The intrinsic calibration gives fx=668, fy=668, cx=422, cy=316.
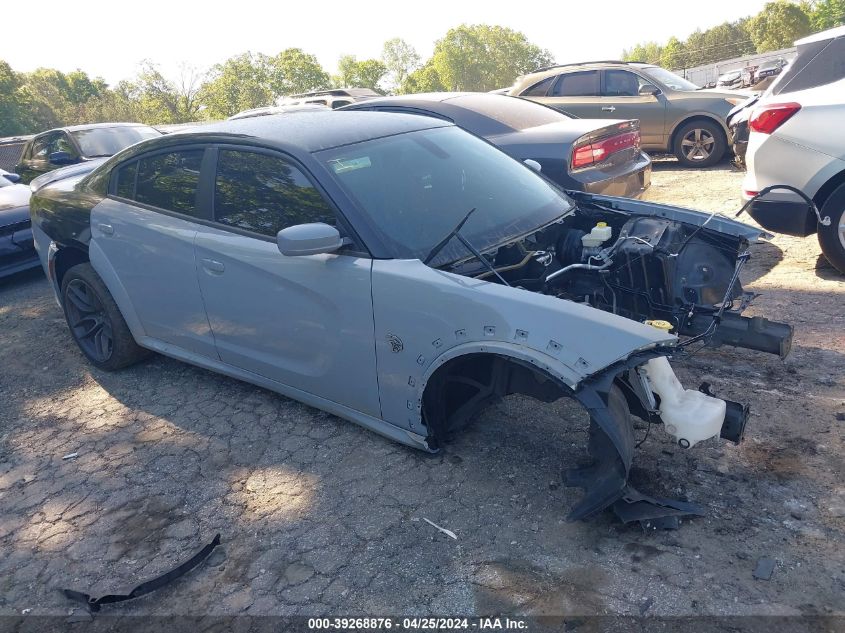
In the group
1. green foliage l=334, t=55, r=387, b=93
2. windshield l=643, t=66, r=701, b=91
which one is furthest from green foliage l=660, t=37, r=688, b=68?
windshield l=643, t=66, r=701, b=91

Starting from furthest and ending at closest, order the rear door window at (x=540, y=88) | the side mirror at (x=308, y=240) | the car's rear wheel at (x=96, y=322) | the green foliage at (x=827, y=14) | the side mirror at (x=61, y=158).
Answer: the green foliage at (x=827, y=14), the rear door window at (x=540, y=88), the side mirror at (x=61, y=158), the car's rear wheel at (x=96, y=322), the side mirror at (x=308, y=240)

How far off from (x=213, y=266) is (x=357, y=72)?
228ft

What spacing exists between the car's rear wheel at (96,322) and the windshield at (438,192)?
208cm

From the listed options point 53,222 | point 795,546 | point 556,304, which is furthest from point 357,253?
point 53,222

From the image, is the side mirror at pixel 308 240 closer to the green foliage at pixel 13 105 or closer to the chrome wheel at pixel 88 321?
the chrome wheel at pixel 88 321

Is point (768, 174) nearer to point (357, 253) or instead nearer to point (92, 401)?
point (357, 253)

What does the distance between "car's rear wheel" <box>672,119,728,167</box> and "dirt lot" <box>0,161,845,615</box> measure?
6317 millimetres

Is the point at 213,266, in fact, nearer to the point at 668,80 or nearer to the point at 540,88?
the point at 540,88

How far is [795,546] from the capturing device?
243cm

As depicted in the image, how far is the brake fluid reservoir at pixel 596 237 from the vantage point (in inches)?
135

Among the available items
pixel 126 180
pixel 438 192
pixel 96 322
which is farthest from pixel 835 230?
pixel 96 322

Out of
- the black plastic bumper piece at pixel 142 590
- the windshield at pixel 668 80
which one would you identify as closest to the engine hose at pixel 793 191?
the black plastic bumper piece at pixel 142 590

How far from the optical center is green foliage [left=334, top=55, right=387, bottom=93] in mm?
68000

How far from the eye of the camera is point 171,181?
13.0ft
